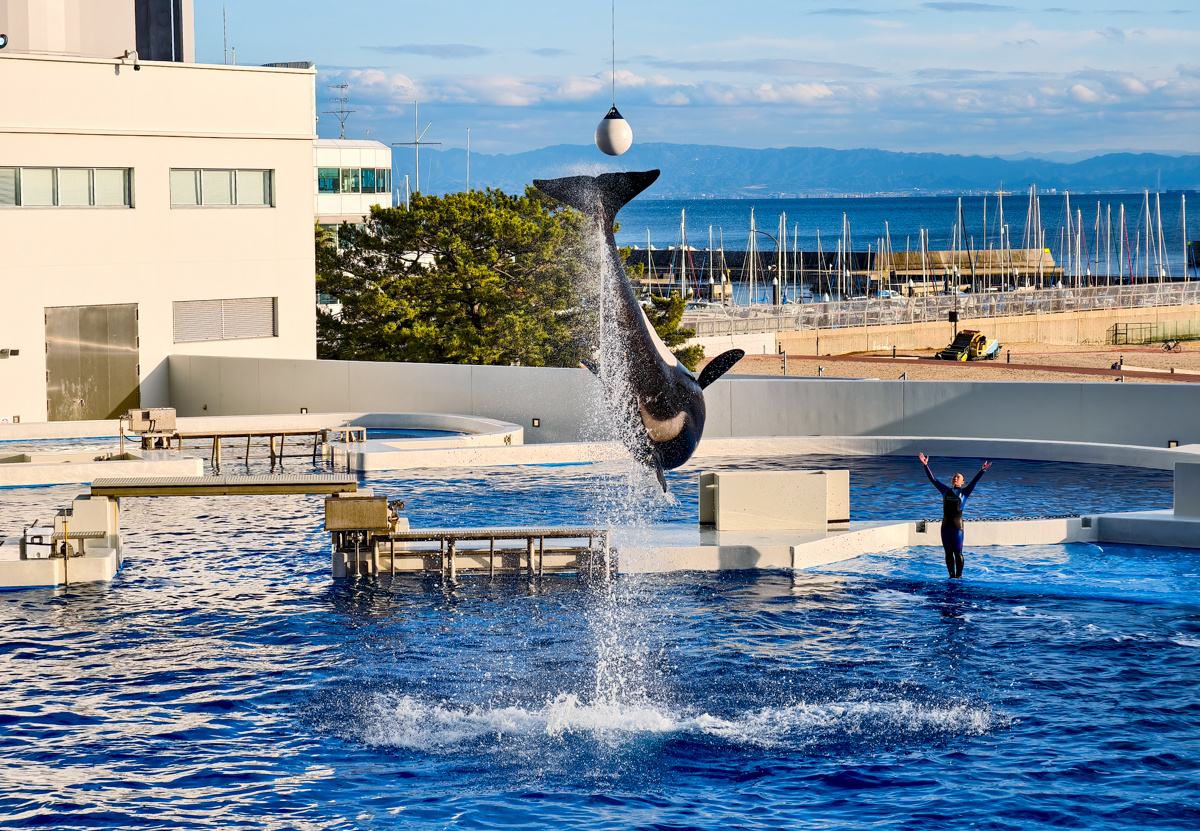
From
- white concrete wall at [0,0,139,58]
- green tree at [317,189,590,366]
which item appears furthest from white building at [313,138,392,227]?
white concrete wall at [0,0,139,58]

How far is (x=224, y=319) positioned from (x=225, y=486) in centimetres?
1773

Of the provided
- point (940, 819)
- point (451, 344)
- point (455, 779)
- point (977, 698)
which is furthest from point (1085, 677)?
point (451, 344)

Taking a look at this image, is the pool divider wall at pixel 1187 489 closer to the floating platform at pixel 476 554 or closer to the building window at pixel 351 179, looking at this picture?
the floating platform at pixel 476 554

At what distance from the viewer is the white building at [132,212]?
31219 millimetres

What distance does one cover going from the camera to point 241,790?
1055 centimetres

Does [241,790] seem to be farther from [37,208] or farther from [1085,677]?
[37,208]

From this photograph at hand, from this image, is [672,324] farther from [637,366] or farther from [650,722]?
[650,722]

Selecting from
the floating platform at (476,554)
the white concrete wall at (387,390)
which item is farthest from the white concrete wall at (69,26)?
the floating platform at (476,554)

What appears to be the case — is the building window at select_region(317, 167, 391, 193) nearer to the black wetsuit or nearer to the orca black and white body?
the orca black and white body

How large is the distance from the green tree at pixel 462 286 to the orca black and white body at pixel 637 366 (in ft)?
74.8

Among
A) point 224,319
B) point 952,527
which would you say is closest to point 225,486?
point 952,527

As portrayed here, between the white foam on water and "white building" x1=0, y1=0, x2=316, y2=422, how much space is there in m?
22.4

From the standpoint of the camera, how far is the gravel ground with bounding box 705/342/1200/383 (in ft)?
154

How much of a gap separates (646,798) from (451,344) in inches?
1201
